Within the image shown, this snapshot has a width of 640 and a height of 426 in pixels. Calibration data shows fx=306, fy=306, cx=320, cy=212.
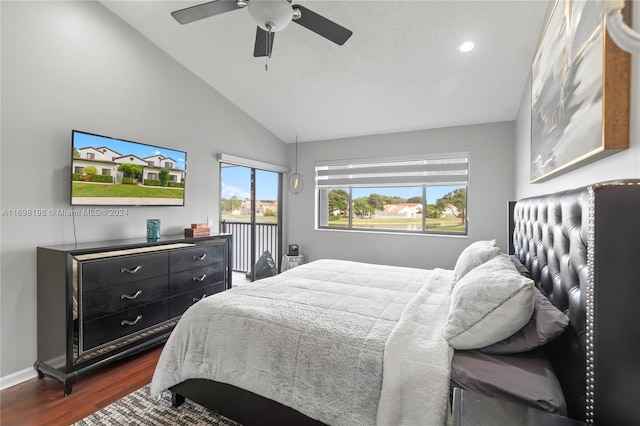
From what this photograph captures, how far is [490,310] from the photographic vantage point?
1274 millimetres

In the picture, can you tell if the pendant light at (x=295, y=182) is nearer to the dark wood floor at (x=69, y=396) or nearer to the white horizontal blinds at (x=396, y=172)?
the white horizontal blinds at (x=396, y=172)

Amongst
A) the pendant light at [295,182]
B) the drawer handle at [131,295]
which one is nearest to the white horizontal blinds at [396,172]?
the pendant light at [295,182]

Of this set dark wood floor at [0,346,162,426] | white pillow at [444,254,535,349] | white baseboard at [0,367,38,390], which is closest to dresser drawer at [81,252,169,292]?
dark wood floor at [0,346,162,426]

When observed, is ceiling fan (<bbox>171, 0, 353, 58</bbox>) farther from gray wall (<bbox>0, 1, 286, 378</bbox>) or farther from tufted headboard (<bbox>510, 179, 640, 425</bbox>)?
tufted headboard (<bbox>510, 179, 640, 425</bbox>)

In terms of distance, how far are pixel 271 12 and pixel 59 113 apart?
2077mm

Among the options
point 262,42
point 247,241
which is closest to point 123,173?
point 262,42

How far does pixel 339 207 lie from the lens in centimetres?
518

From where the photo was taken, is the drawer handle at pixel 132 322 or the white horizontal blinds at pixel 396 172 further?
the white horizontal blinds at pixel 396 172

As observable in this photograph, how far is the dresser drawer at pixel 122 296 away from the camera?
2.29 m

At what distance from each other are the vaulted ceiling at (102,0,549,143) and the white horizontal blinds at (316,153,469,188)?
19.8 inches

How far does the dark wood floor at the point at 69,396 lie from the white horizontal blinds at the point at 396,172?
3527 mm

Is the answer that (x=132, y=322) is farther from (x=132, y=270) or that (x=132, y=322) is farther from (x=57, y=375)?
(x=57, y=375)

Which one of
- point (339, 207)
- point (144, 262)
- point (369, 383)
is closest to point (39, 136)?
point (144, 262)

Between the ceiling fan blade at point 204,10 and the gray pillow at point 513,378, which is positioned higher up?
the ceiling fan blade at point 204,10
